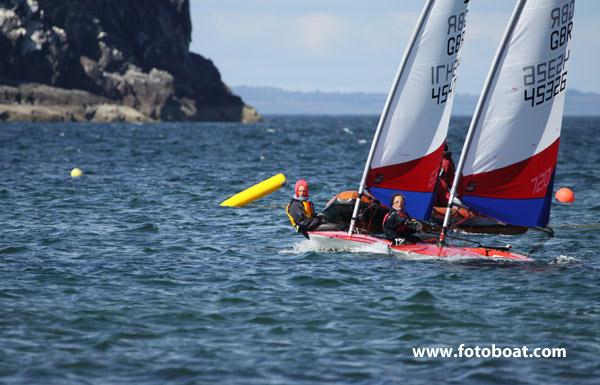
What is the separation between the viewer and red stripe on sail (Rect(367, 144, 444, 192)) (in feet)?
76.1

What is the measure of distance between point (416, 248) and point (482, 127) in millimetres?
3322

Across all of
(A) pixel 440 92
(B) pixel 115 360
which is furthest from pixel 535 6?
(B) pixel 115 360

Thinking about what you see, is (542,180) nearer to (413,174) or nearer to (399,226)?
(413,174)

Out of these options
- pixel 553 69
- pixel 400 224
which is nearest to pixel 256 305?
pixel 400 224

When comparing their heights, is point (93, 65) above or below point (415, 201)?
above

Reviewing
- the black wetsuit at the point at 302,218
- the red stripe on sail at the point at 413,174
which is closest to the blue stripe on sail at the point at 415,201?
the red stripe on sail at the point at 413,174

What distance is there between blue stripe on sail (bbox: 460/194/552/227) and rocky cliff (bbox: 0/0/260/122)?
455 ft

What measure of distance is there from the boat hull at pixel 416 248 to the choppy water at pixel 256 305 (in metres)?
0.32

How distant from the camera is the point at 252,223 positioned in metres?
30.1

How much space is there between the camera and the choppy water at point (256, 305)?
46.4 feet

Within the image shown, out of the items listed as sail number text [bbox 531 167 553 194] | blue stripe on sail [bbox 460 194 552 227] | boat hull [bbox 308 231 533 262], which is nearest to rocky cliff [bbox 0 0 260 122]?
boat hull [bbox 308 231 533 262]

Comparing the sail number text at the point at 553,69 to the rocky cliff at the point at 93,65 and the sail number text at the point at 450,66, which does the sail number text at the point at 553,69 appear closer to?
the sail number text at the point at 450,66

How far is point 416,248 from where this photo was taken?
2256cm

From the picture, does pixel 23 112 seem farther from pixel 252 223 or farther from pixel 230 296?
pixel 230 296
